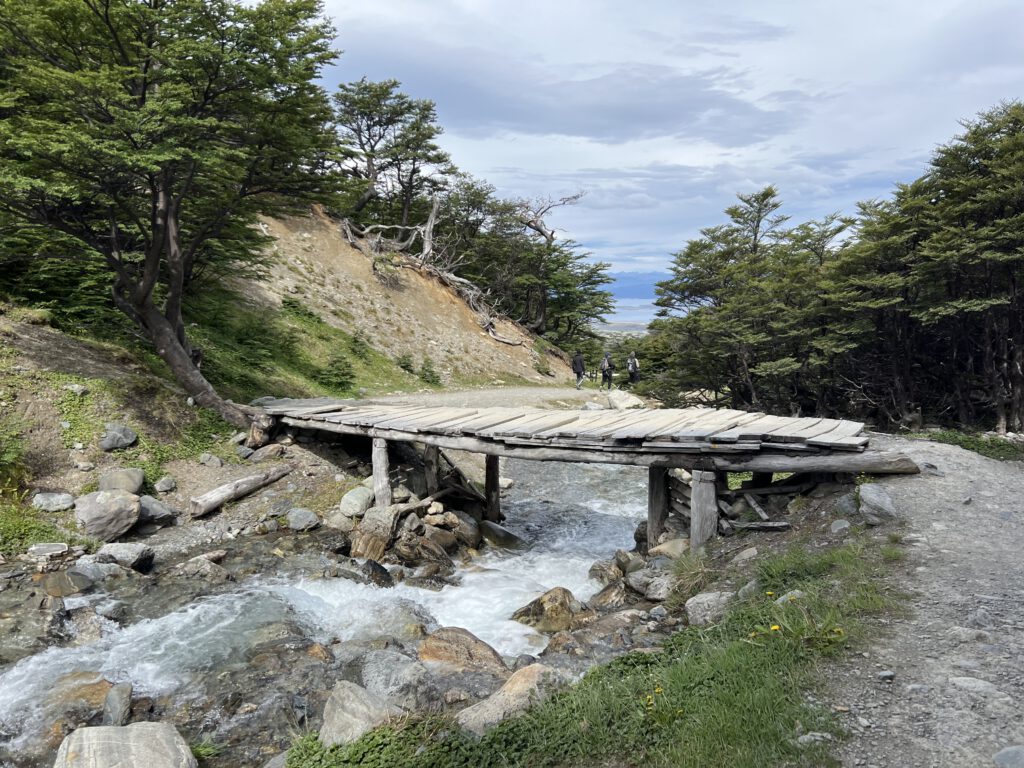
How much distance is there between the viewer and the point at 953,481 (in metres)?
9.55

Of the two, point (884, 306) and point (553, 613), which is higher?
point (884, 306)

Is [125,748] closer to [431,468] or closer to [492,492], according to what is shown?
[431,468]

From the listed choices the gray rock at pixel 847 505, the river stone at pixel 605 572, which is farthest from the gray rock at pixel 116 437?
the gray rock at pixel 847 505

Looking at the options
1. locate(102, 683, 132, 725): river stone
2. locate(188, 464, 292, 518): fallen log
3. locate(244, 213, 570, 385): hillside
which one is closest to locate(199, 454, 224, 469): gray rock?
locate(188, 464, 292, 518): fallen log

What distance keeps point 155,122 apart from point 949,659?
49.0ft

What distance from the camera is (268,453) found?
14.5 metres

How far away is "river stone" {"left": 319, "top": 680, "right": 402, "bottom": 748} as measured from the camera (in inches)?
210

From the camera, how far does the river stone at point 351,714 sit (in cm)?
533

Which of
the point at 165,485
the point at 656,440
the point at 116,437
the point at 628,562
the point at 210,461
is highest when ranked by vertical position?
the point at 656,440

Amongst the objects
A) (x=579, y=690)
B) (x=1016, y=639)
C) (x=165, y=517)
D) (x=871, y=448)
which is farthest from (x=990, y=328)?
(x=165, y=517)

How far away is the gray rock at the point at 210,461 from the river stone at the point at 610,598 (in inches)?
372

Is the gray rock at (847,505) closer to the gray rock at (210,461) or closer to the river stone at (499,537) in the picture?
the river stone at (499,537)

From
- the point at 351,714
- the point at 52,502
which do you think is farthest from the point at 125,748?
the point at 52,502

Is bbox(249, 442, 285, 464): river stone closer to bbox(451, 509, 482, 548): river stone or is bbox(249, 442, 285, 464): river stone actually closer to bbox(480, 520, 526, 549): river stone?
bbox(451, 509, 482, 548): river stone
